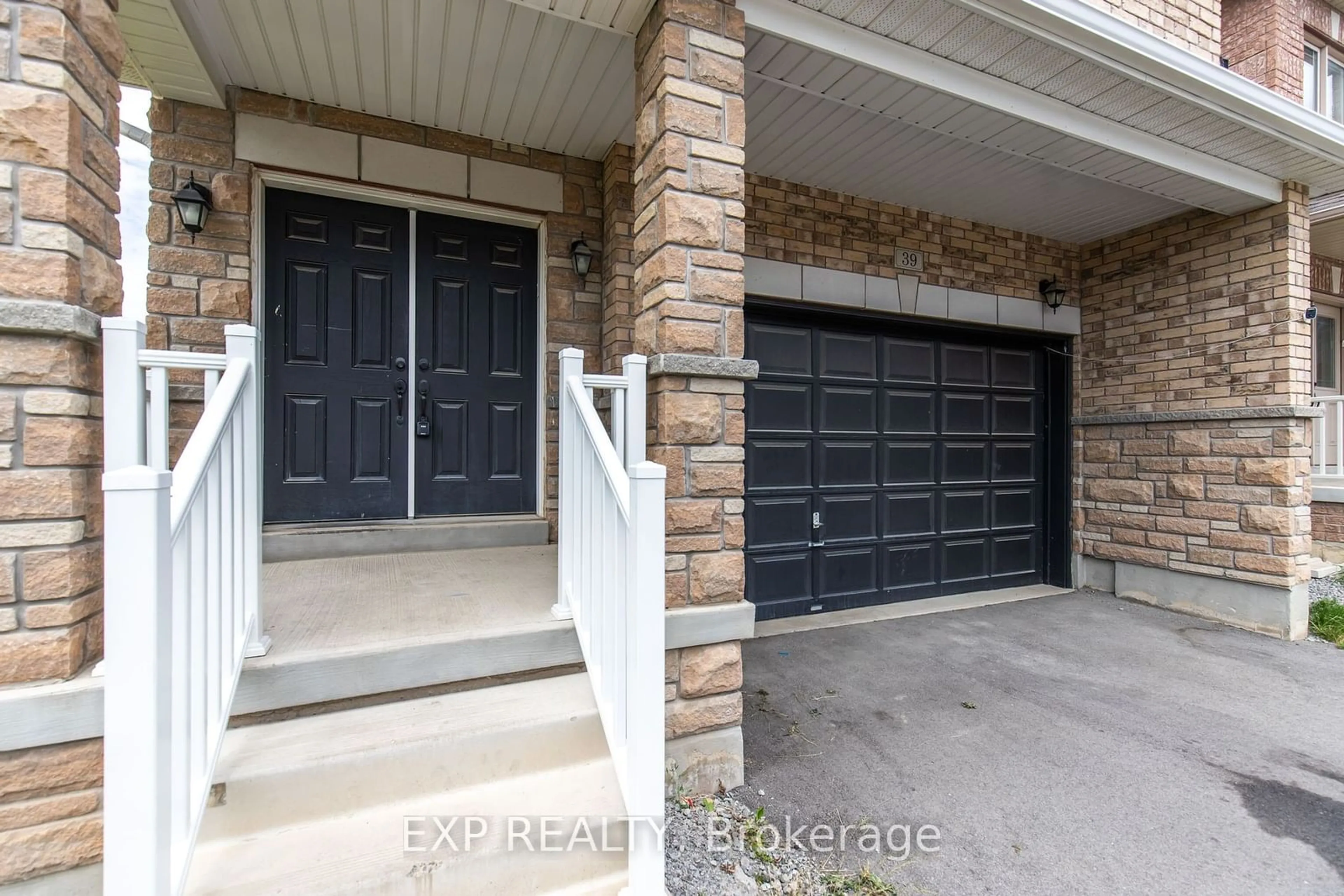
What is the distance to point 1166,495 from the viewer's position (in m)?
4.27

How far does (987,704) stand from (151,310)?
431cm

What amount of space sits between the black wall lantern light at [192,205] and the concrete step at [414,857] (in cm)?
255

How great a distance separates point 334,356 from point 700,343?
2.15 metres

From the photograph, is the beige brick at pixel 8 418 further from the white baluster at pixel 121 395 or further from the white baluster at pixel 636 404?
the white baluster at pixel 636 404

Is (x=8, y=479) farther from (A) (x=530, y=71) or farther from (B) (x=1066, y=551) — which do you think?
(B) (x=1066, y=551)

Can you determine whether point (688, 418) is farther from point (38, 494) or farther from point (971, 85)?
point (971, 85)

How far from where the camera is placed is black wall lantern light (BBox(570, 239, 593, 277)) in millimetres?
3287

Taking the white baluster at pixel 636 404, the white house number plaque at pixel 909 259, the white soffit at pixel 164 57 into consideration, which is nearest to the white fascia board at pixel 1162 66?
the white house number plaque at pixel 909 259

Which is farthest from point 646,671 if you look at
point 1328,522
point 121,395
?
point 1328,522

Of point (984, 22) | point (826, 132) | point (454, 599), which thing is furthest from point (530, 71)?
point (454, 599)

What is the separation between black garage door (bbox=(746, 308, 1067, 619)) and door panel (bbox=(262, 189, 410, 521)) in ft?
7.24

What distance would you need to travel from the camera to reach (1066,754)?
2.32 metres

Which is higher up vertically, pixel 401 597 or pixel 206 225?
pixel 206 225

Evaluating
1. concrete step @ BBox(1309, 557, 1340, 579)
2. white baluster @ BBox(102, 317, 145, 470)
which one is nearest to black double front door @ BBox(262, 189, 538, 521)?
white baluster @ BBox(102, 317, 145, 470)
